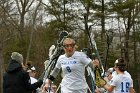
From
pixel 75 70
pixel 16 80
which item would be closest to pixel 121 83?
pixel 75 70

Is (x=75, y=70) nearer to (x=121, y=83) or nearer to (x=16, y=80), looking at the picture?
(x=16, y=80)

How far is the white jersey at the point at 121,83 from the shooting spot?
33.9ft

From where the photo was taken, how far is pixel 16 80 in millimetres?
8805

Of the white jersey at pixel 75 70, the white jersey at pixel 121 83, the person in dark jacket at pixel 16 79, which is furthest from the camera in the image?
the white jersey at pixel 121 83

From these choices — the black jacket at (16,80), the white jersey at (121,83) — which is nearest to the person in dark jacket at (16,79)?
the black jacket at (16,80)

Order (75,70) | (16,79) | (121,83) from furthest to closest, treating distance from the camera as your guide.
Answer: (121,83) → (16,79) → (75,70)

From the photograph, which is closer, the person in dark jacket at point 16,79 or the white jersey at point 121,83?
the person in dark jacket at point 16,79

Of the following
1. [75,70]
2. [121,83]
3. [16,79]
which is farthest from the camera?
[121,83]

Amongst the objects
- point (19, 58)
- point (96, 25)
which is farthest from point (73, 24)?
point (19, 58)

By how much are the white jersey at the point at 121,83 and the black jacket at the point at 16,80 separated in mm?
2260

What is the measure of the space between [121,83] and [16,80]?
8.93 feet

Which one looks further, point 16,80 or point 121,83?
point 121,83

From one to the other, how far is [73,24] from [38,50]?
4405 mm

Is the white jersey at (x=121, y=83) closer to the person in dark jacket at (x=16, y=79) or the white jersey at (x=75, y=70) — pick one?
the white jersey at (x=75, y=70)
